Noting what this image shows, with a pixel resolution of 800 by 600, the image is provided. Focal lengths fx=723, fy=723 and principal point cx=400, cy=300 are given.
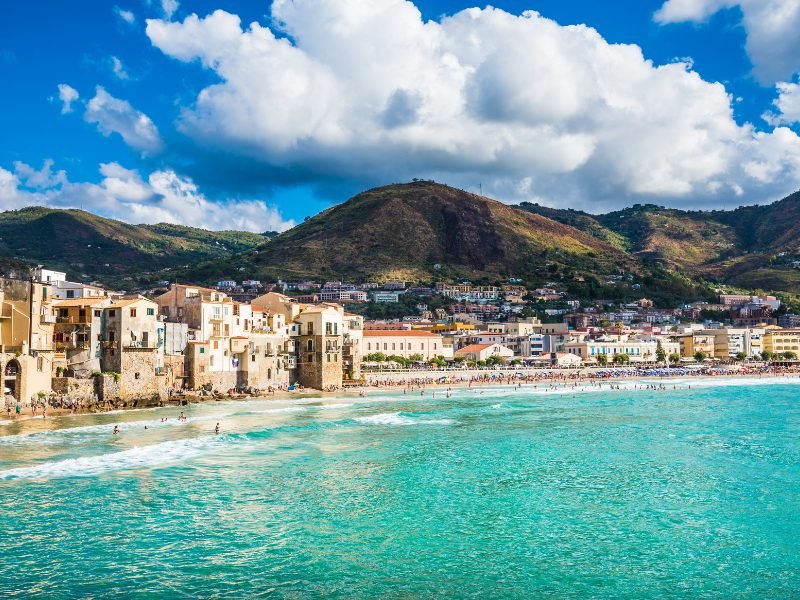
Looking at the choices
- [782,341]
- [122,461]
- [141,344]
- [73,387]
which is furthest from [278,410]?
[782,341]

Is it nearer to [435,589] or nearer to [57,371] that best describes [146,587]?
[435,589]

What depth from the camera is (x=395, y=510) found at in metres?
23.9

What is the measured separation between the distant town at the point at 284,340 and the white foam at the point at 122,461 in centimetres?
1663

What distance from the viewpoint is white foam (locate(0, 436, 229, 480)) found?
28.6m

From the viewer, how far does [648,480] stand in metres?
28.2

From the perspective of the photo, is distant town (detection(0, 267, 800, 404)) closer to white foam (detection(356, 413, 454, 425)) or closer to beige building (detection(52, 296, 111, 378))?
beige building (detection(52, 296, 111, 378))

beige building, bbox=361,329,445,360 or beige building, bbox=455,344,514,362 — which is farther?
beige building, bbox=455,344,514,362

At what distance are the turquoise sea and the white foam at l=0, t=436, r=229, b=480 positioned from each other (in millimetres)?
155

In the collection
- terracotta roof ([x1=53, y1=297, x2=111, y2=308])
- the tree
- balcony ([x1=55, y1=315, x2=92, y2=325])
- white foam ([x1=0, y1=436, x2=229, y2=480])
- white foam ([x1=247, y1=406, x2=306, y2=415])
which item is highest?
terracotta roof ([x1=53, y1=297, x2=111, y2=308])

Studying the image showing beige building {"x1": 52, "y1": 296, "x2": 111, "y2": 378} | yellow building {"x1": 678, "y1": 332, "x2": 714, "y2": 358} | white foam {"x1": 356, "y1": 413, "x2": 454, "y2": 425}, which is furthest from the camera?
yellow building {"x1": 678, "y1": 332, "x2": 714, "y2": 358}

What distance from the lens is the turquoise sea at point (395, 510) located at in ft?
57.5

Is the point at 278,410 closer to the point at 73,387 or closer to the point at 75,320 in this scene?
the point at 73,387

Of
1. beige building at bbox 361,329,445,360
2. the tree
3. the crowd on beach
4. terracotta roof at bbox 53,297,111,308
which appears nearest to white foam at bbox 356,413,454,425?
terracotta roof at bbox 53,297,111,308

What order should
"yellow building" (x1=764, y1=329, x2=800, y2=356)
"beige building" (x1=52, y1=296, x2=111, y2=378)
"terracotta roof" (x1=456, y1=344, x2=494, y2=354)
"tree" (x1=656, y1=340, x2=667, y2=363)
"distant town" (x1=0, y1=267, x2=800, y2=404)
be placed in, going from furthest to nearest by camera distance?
"yellow building" (x1=764, y1=329, x2=800, y2=356)
"tree" (x1=656, y1=340, x2=667, y2=363)
"terracotta roof" (x1=456, y1=344, x2=494, y2=354)
"beige building" (x1=52, y1=296, x2=111, y2=378)
"distant town" (x1=0, y1=267, x2=800, y2=404)
